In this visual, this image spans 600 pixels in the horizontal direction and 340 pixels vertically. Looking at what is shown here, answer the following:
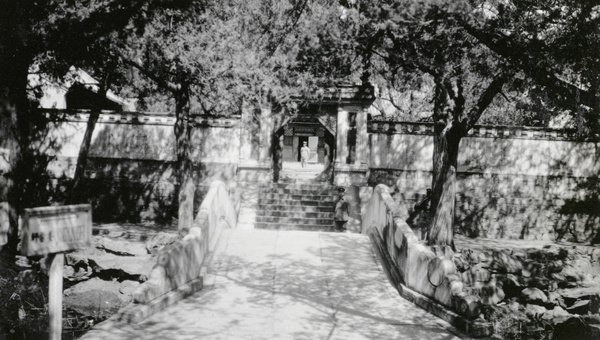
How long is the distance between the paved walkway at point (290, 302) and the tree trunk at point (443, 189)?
3.28 m

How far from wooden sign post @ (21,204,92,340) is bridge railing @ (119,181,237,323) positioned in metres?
2.10

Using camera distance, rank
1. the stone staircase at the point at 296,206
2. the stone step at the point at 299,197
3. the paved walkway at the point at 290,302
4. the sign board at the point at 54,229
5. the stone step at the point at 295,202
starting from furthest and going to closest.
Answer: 1. the stone step at the point at 299,197
2. the stone step at the point at 295,202
3. the stone staircase at the point at 296,206
4. the paved walkway at the point at 290,302
5. the sign board at the point at 54,229

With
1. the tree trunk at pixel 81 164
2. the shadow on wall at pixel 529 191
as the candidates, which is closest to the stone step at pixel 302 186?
the shadow on wall at pixel 529 191

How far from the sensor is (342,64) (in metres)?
12.1

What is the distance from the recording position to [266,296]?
23.9ft

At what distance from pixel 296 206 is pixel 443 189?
5.04 metres

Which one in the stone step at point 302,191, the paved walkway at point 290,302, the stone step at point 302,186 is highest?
the stone step at point 302,186

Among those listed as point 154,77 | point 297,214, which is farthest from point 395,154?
point 154,77

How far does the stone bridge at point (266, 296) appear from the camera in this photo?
5941mm

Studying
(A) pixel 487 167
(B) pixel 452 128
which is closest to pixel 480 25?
(B) pixel 452 128

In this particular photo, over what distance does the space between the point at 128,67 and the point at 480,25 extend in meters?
11.4

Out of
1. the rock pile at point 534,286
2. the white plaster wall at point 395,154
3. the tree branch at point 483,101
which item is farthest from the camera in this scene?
the white plaster wall at point 395,154

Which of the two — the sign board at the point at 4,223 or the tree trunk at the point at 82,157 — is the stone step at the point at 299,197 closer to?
the tree trunk at the point at 82,157

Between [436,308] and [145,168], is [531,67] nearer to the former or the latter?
[436,308]
